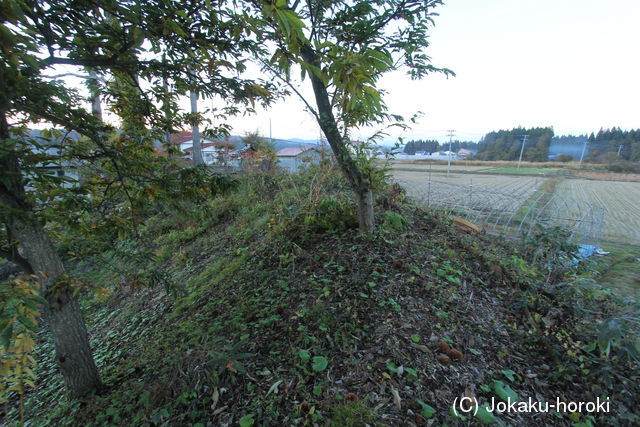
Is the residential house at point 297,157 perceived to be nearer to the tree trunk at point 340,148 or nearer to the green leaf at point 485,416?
the tree trunk at point 340,148

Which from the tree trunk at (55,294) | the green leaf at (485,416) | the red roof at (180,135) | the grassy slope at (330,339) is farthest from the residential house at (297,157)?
the green leaf at (485,416)

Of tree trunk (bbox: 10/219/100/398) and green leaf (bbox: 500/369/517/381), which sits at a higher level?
tree trunk (bbox: 10/219/100/398)

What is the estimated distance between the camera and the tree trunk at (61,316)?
192 centimetres

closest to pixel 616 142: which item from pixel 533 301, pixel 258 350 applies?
pixel 533 301

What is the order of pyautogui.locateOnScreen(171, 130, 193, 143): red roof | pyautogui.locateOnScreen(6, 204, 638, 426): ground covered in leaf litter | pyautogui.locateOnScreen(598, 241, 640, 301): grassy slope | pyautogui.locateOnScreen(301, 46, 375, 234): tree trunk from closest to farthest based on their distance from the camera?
pyautogui.locateOnScreen(6, 204, 638, 426): ground covered in leaf litter → pyautogui.locateOnScreen(171, 130, 193, 143): red roof → pyautogui.locateOnScreen(301, 46, 375, 234): tree trunk → pyautogui.locateOnScreen(598, 241, 640, 301): grassy slope

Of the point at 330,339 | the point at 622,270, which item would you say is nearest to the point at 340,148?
the point at 330,339

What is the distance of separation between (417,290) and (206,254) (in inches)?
178

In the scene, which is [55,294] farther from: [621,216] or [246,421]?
[621,216]

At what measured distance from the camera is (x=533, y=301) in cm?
301

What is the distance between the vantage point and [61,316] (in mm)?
2166

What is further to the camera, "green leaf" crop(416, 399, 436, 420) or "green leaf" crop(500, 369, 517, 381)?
"green leaf" crop(500, 369, 517, 381)

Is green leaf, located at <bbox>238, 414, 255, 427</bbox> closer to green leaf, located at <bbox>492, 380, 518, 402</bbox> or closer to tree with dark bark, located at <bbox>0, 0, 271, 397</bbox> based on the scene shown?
tree with dark bark, located at <bbox>0, 0, 271, 397</bbox>

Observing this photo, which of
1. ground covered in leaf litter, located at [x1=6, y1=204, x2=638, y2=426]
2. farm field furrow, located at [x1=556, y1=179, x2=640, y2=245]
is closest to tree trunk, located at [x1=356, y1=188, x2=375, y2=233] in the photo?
ground covered in leaf litter, located at [x1=6, y1=204, x2=638, y2=426]

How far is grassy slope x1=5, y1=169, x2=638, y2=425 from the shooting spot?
1929 millimetres
